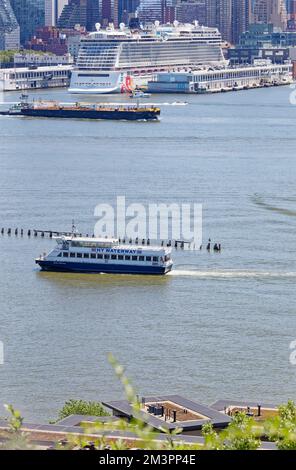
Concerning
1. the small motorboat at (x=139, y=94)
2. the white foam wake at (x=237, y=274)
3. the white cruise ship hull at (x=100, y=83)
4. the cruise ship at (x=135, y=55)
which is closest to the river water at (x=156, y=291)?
the white foam wake at (x=237, y=274)

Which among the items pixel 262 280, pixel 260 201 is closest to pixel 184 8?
pixel 260 201

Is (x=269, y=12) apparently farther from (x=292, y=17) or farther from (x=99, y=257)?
(x=99, y=257)

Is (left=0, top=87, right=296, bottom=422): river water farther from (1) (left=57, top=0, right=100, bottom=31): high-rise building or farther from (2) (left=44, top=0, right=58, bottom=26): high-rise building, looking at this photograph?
(2) (left=44, top=0, right=58, bottom=26): high-rise building

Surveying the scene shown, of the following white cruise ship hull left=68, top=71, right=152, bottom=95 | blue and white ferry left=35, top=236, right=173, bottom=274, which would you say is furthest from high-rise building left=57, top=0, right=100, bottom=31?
blue and white ferry left=35, top=236, right=173, bottom=274

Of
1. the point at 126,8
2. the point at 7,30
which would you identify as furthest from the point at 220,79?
the point at 126,8

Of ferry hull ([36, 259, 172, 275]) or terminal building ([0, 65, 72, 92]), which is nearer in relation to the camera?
ferry hull ([36, 259, 172, 275])

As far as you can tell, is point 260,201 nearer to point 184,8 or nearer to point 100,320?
point 100,320
